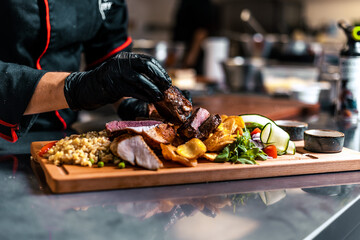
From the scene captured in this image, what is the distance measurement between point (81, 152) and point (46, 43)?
0.87 meters

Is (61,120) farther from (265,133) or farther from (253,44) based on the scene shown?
(253,44)

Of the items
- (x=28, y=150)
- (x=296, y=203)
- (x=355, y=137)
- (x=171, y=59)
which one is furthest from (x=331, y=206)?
(x=171, y=59)

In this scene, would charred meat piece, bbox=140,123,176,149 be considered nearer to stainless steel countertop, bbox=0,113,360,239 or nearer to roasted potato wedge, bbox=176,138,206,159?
roasted potato wedge, bbox=176,138,206,159

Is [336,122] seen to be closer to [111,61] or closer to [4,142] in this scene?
[111,61]

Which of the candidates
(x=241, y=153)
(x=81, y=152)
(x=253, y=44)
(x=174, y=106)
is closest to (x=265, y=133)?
(x=241, y=153)

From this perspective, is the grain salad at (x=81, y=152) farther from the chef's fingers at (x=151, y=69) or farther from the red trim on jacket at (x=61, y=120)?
the red trim on jacket at (x=61, y=120)

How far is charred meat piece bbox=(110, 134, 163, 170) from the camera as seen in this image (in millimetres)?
1216

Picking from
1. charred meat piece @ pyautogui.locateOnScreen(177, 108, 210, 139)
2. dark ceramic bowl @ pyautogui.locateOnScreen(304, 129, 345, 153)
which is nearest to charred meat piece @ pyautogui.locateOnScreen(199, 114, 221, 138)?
charred meat piece @ pyautogui.locateOnScreen(177, 108, 210, 139)

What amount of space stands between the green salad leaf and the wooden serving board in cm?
3

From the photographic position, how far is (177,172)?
1199 mm

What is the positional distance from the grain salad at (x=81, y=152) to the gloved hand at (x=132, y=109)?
0.58 m

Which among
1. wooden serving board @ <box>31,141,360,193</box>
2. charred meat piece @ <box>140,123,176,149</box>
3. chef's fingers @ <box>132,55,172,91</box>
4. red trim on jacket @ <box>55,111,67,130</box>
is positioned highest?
chef's fingers @ <box>132,55,172,91</box>

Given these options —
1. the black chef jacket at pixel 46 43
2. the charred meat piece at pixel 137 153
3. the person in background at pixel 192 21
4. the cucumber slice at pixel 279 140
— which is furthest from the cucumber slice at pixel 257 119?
the person in background at pixel 192 21

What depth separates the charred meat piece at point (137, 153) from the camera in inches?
47.9
